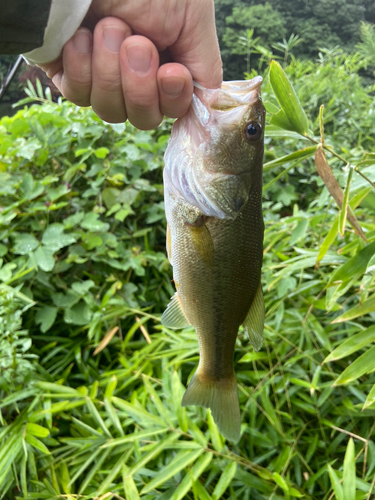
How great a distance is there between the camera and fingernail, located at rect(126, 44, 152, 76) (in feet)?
2.49

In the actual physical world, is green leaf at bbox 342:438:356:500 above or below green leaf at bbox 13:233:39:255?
below

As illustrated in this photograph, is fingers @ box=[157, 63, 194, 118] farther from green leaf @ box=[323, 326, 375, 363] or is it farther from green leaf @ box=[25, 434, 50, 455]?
green leaf @ box=[25, 434, 50, 455]

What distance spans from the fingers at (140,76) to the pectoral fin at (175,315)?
0.53m

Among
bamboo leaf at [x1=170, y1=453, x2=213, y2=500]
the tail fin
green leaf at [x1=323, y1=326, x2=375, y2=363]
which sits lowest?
bamboo leaf at [x1=170, y1=453, x2=213, y2=500]

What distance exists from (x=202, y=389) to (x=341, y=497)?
1.78 ft

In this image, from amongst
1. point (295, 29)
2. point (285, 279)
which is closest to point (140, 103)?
point (285, 279)

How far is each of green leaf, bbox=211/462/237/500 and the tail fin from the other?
34 cm

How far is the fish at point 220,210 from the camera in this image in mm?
870

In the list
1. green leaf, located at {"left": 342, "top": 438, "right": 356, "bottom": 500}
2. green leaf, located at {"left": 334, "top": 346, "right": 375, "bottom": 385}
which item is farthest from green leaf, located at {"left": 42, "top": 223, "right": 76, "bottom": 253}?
green leaf, located at {"left": 342, "top": 438, "right": 356, "bottom": 500}

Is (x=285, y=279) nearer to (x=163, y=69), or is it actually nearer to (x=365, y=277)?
(x=365, y=277)

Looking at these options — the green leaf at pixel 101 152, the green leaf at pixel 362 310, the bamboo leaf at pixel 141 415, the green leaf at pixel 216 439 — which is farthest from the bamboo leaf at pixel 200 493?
the green leaf at pixel 101 152

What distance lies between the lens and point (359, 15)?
14172 millimetres

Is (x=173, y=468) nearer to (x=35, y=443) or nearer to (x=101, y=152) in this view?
(x=35, y=443)

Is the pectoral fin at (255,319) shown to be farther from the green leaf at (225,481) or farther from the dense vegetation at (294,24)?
the dense vegetation at (294,24)
